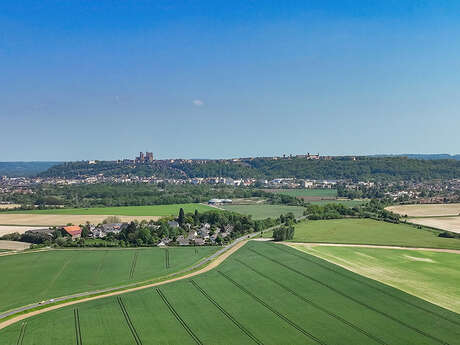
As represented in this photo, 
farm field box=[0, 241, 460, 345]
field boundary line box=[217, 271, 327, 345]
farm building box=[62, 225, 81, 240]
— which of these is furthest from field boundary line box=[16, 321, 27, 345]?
farm building box=[62, 225, 81, 240]

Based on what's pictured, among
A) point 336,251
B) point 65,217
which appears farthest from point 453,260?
point 65,217

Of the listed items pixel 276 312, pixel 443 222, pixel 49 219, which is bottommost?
pixel 49 219

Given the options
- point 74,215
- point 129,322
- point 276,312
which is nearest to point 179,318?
point 129,322

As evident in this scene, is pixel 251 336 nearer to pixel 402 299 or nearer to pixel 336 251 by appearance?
pixel 402 299

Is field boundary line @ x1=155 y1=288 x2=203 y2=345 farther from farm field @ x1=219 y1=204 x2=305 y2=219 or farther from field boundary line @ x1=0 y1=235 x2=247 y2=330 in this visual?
farm field @ x1=219 y1=204 x2=305 y2=219

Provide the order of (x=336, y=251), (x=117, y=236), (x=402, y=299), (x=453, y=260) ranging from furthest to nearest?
(x=117, y=236) → (x=336, y=251) → (x=453, y=260) → (x=402, y=299)

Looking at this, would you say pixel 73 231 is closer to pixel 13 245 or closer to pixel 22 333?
pixel 13 245
